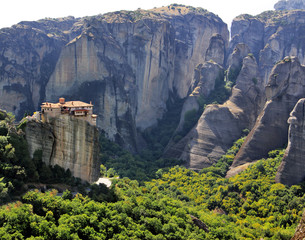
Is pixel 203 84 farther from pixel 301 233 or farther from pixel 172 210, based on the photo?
pixel 301 233

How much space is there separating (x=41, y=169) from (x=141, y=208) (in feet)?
37.7

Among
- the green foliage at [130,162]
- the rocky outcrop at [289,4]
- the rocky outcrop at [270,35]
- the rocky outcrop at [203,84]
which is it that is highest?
the rocky outcrop at [289,4]

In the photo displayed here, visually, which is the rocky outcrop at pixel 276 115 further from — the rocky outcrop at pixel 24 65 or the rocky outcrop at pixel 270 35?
the rocky outcrop at pixel 24 65

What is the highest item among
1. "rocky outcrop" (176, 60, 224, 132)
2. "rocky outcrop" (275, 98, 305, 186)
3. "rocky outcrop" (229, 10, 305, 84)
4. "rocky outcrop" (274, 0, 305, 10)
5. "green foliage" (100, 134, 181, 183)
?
"rocky outcrop" (274, 0, 305, 10)

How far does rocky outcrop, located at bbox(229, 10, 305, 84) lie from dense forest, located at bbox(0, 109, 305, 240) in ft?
176

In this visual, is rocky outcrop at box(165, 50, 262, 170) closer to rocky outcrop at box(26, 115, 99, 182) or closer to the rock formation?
the rock formation

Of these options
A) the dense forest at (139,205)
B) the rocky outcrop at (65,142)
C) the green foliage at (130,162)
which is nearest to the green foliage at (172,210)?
the dense forest at (139,205)

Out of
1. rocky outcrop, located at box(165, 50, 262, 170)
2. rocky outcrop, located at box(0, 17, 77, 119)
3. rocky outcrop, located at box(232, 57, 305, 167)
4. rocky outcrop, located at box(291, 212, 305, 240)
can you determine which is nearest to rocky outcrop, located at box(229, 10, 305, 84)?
rocky outcrop, located at box(165, 50, 262, 170)

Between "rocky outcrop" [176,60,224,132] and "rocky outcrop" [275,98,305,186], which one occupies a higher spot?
"rocky outcrop" [176,60,224,132]

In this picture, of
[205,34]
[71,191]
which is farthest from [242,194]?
[205,34]

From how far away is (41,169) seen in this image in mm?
40344

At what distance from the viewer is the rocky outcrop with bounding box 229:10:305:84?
10862 centimetres

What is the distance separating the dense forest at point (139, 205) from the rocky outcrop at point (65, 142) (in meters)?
0.95

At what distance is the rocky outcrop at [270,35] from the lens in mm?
108625
